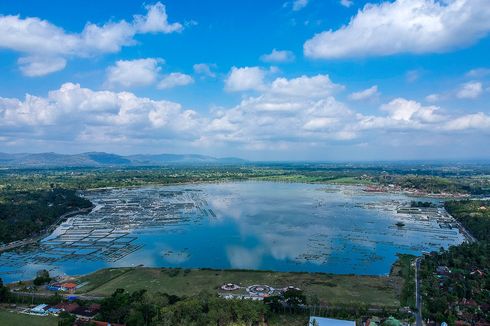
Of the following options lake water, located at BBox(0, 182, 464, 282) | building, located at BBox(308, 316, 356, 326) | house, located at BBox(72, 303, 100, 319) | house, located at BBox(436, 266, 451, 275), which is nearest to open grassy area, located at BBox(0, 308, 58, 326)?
house, located at BBox(72, 303, 100, 319)

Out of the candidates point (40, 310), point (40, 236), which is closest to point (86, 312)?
point (40, 310)

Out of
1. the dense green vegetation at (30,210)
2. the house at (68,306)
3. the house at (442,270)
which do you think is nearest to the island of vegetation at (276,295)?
the house at (442,270)

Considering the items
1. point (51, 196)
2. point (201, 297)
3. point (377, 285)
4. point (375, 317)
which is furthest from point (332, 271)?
point (51, 196)

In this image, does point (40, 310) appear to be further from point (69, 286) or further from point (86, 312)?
point (69, 286)

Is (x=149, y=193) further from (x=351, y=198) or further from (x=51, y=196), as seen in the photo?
(x=351, y=198)

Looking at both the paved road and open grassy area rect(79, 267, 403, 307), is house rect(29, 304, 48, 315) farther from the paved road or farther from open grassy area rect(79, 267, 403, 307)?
the paved road

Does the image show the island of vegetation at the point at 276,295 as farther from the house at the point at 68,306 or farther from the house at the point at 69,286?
the house at the point at 69,286
